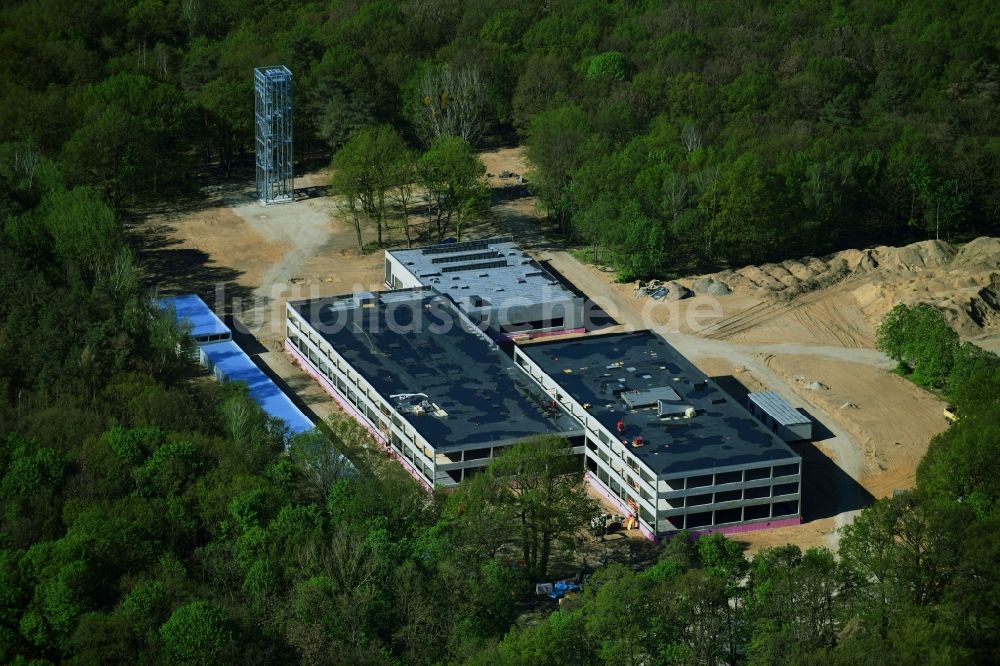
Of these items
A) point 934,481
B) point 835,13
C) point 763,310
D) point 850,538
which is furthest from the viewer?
point 835,13

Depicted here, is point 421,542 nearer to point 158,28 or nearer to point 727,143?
point 727,143

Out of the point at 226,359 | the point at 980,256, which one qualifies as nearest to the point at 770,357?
the point at 980,256

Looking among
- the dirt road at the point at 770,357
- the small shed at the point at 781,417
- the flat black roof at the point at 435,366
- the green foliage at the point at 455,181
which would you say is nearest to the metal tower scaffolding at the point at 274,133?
the green foliage at the point at 455,181

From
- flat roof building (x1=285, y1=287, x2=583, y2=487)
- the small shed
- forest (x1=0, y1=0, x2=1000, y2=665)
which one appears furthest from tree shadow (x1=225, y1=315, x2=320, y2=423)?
the small shed

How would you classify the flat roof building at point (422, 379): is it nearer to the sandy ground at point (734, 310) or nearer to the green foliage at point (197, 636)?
the sandy ground at point (734, 310)

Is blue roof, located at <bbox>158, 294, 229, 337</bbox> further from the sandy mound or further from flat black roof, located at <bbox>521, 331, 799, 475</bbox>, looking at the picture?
the sandy mound

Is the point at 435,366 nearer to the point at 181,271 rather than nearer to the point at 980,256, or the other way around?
the point at 181,271

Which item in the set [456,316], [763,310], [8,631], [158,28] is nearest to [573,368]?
[456,316]
